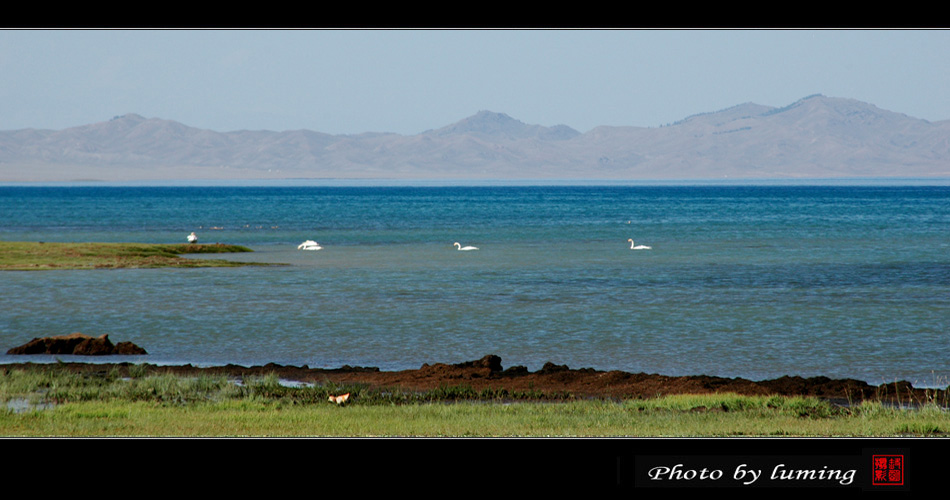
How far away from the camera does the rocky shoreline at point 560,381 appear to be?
1411 centimetres

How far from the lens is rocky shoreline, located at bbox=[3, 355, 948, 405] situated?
46.3 ft

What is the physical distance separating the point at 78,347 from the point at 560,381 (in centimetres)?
956

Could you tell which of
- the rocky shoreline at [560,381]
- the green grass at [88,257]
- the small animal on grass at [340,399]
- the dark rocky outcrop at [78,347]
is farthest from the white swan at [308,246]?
the small animal on grass at [340,399]

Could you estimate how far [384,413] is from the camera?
11.8m

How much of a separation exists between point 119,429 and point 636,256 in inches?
1439

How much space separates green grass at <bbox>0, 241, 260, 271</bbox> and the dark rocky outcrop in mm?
18979

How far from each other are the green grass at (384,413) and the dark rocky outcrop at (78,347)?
3.46m
